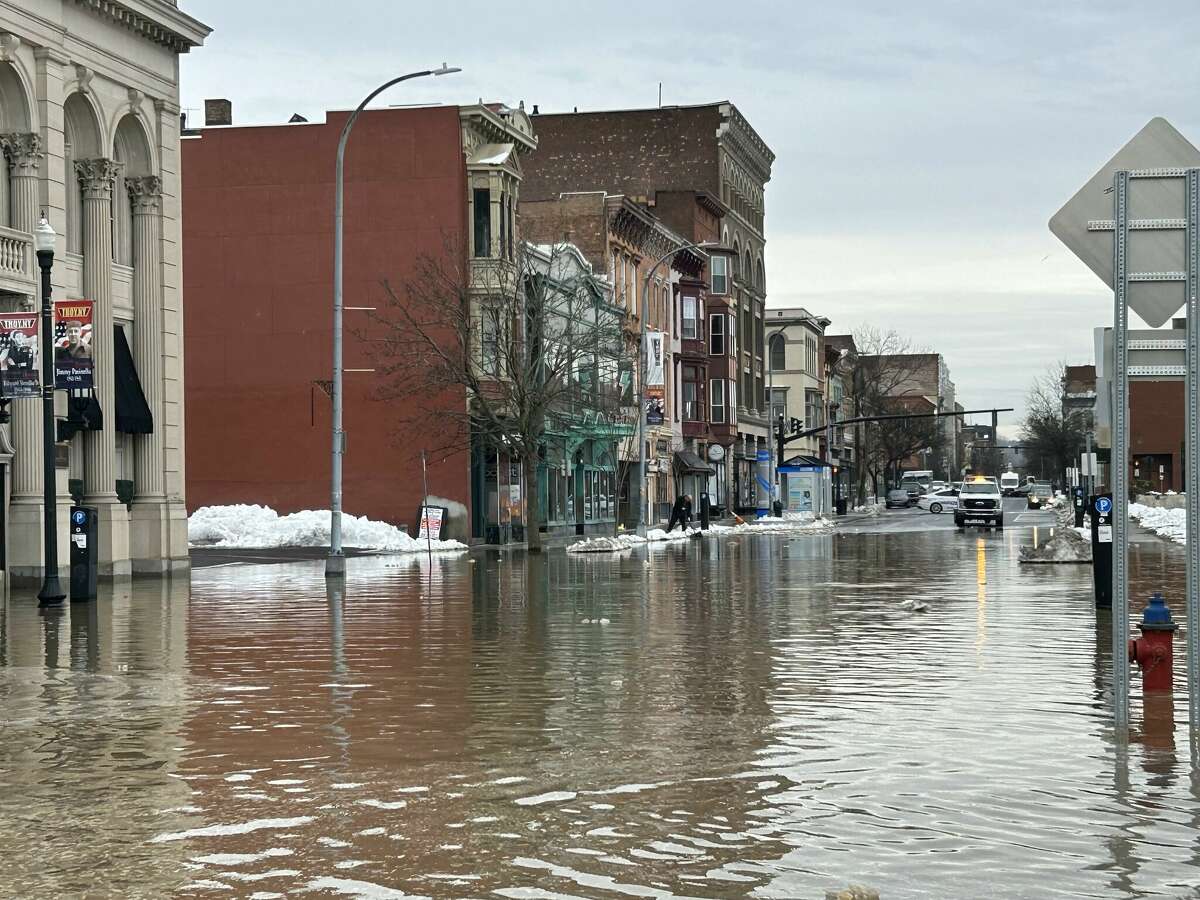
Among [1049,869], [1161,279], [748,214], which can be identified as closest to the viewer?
[1049,869]

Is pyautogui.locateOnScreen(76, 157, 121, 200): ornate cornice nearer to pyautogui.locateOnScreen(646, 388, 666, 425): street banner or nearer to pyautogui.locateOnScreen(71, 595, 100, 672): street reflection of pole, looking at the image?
pyautogui.locateOnScreen(71, 595, 100, 672): street reflection of pole

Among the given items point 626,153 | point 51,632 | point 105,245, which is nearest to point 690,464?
point 626,153

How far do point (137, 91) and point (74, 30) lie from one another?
247 centimetres

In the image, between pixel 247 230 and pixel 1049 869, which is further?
pixel 247 230

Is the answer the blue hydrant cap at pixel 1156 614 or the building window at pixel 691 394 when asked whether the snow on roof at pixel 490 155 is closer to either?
the building window at pixel 691 394

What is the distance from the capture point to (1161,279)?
10.8m

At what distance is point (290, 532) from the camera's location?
2003 inches

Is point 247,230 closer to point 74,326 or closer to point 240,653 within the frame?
point 74,326

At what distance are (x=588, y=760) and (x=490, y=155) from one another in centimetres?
4862

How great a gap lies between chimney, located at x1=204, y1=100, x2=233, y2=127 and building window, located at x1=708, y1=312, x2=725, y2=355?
40.9m

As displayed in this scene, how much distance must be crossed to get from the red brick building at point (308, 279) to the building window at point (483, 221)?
0.05m

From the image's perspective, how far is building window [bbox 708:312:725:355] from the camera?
10000cm

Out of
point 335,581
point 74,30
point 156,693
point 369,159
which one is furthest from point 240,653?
point 369,159

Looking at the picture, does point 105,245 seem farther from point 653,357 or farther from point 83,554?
point 653,357
